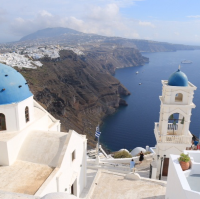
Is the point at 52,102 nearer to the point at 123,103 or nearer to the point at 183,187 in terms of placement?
the point at 123,103

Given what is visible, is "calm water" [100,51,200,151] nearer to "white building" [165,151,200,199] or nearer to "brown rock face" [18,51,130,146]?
"brown rock face" [18,51,130,146]

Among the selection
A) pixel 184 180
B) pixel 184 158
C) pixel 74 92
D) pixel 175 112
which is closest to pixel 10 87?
pixel 184 158

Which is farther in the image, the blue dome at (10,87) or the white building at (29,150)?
the blue dome at (10,87)

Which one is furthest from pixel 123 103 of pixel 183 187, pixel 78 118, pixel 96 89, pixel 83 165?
pixel 183 187

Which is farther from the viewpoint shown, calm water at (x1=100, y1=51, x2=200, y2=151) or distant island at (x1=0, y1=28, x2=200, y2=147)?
distant island at (x1=0, y1=28, x2=200, y2=147)

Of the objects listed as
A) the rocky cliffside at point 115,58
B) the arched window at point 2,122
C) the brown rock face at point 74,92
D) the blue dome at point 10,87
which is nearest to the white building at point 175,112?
the blue dome at point 10,87

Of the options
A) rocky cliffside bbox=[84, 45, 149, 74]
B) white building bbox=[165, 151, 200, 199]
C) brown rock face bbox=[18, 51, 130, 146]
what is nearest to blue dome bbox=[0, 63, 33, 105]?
white building bbox=[165, 151, 200, 199]

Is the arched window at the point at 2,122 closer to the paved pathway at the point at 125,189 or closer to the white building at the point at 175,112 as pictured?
the paved pathway at the point at 125,189

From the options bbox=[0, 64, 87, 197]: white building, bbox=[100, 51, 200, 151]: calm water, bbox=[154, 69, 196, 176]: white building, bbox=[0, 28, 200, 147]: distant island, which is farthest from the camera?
bbox=[0, 28, 200, 147]: distant island
